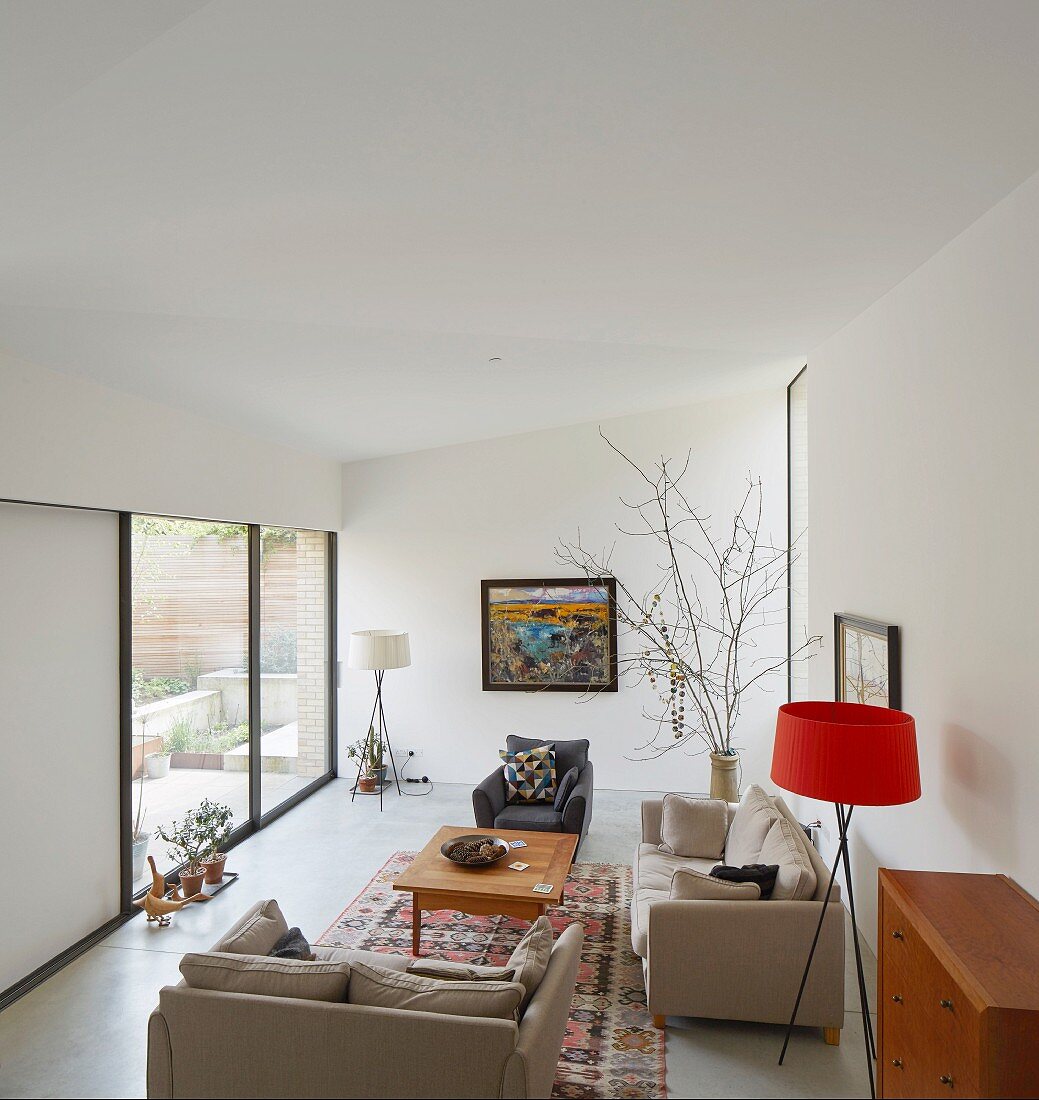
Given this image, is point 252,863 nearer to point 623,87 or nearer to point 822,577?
point 822,577

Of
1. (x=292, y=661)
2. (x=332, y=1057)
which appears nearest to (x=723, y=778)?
(x=292, y=661)

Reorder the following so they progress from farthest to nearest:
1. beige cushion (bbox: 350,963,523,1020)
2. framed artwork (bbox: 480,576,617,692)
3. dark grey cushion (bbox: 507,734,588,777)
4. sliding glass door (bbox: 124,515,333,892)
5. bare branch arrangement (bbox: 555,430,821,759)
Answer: framed artwork (bbox: 480,576,617,692)
bare branch arrangement (bbox: 555,430,821,759)
dark grey cushion (bbox: 507,734,588,777)
sliding glass door (bbox: 124,515,333,892)
beige cushion (bbox: 350,963,523,1020)

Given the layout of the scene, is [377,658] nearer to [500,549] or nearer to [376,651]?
[376,651]

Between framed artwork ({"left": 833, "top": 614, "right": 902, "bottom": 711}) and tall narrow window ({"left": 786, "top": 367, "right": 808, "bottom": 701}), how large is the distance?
133cm

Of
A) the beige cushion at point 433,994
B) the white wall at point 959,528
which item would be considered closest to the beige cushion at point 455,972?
the beige cushion at point 433,994

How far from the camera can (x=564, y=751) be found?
4.88 m

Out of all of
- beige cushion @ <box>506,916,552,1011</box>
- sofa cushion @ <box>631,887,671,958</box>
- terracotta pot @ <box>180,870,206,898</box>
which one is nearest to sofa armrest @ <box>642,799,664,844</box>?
sofa cushion @ <box>631,887,671,958</box>

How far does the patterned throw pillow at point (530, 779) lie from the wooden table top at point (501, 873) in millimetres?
684

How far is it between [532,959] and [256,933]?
745mm

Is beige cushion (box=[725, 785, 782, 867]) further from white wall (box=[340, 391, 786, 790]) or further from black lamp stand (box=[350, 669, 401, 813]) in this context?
black lamp stand (box=[350, 669, 401, 813])

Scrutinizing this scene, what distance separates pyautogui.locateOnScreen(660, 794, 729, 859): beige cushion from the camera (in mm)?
3764

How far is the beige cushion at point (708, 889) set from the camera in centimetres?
278

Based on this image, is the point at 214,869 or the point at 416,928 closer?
the point at 416,928

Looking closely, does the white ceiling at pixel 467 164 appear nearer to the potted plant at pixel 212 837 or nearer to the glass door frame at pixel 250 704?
the glass door frame at pixel 250 704
